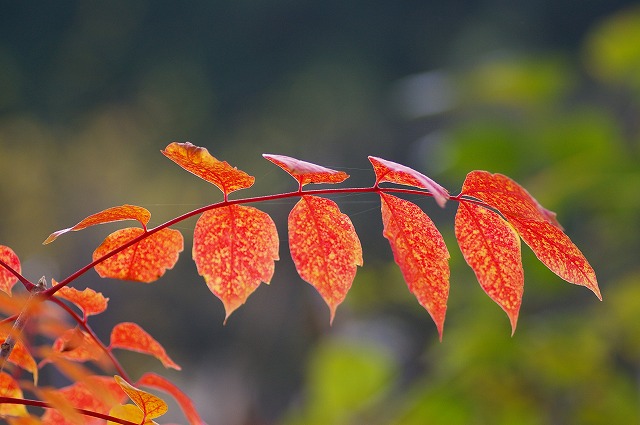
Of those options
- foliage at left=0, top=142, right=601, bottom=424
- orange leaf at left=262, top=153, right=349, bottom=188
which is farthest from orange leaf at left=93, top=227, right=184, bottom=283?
orange leaf at left=262, top=153, right=349, bottom=188

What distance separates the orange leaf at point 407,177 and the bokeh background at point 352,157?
6 cm

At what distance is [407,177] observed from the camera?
1.15ft

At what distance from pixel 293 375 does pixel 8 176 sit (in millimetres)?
4613

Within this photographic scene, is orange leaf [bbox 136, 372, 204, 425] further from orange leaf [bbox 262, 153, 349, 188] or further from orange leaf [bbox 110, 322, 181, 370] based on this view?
orange leaf [bbox 262, 153, 349, 188]

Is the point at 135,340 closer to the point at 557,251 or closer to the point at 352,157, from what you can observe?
the point at 557,251

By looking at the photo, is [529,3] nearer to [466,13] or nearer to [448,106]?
[466,13]

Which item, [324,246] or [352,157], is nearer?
[324,246]

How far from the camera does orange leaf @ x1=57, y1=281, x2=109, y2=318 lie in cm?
40

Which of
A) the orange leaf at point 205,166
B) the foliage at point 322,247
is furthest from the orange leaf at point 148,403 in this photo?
the orange leaf at point 205,166

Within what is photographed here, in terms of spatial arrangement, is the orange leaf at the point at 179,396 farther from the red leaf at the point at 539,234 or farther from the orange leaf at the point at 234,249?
the red leaf at the point at 539,234

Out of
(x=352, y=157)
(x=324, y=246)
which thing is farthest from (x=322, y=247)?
(x=352, y=157)

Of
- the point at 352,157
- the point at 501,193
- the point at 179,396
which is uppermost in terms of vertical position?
the point at 501,193

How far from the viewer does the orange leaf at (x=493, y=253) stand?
0.36 metres

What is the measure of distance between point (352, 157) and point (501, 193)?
3.46 meters
